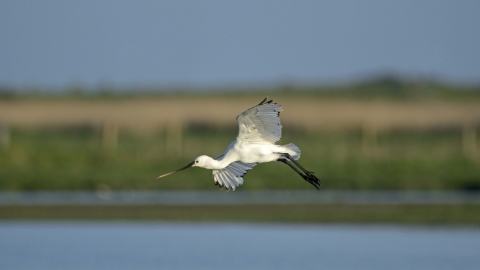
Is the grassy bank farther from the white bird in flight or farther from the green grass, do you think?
the white bird in flight

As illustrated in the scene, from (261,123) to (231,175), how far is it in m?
1.13

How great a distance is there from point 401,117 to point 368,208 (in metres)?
22.9

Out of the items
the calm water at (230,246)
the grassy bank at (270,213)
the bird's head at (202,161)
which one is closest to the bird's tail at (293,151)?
the bird's head at (202,161)

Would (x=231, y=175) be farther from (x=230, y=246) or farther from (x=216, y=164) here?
→ (x=230, y=246)

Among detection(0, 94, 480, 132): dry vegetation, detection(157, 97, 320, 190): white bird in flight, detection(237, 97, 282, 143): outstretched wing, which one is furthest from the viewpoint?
detection(0, 94, 480, 132): dry vegetation

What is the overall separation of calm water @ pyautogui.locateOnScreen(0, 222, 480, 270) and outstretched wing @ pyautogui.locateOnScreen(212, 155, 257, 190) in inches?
216

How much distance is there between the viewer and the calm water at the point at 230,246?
1894 cm

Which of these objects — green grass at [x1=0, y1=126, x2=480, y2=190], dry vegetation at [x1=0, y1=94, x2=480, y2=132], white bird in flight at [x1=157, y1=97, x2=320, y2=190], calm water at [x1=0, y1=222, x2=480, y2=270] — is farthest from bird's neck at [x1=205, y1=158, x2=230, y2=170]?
dry vegetation at [x1=0, y1=94, x2=480, y2=132]

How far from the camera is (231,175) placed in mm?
13266

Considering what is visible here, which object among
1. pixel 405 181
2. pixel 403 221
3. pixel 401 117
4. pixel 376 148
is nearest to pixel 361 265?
pixel 403 221

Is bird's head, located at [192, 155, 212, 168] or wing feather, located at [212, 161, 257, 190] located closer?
bird's head, located at [192, 155, 212, 168]

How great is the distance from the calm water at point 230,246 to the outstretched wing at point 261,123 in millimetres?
6291

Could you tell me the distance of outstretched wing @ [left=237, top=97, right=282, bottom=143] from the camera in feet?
39.7

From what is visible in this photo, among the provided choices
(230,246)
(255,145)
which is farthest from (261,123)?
(230,246)
